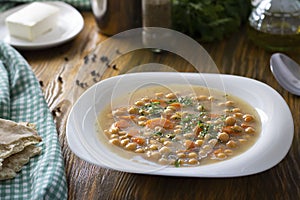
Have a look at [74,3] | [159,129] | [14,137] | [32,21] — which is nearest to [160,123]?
[159,129]

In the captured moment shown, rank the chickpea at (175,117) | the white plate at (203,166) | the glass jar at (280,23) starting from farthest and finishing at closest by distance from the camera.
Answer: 1. the glass jar at (280,23)
2. the chickpea at (175,117)
3. the white plate at (203,166)

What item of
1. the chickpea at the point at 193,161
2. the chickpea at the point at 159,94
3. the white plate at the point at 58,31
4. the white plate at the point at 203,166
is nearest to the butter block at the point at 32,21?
the white plate at the point at 58,31

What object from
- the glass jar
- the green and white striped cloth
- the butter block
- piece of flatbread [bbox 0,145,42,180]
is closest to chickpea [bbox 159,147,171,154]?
piece of flatbread [bbox 0,145,42,180]

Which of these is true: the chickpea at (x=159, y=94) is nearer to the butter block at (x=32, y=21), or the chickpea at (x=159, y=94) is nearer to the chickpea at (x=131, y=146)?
the chickpea at (x=131, y=146)

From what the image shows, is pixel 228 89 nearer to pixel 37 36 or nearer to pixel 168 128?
pixel 168 128

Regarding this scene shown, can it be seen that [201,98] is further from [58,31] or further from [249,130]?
[58,31]
